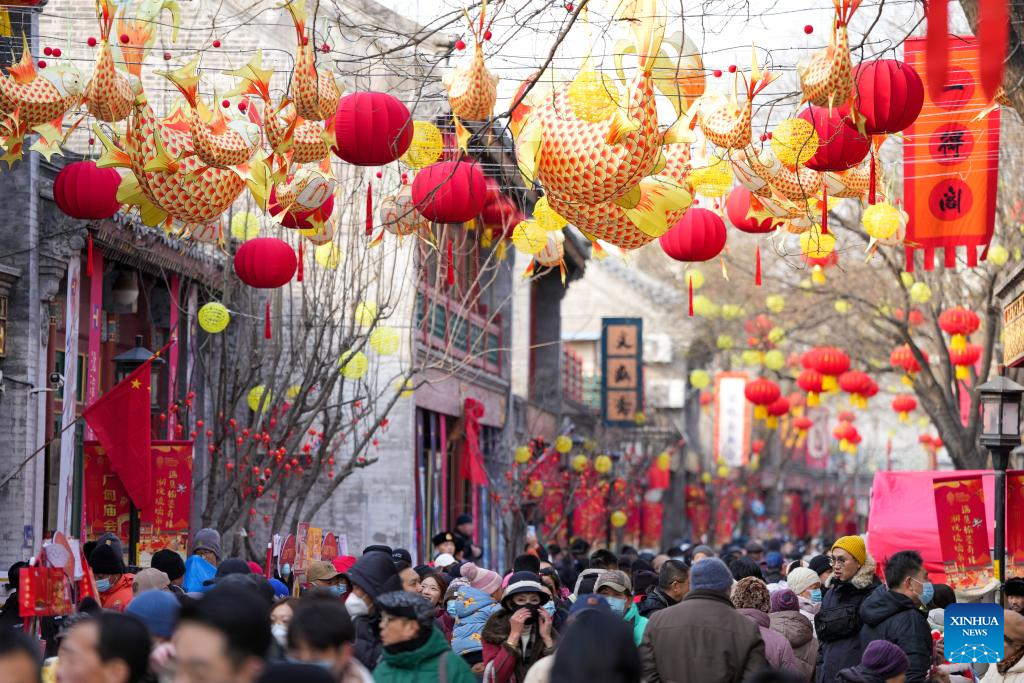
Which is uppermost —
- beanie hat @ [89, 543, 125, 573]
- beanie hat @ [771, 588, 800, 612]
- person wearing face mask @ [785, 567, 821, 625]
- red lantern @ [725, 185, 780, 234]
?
red lantern @ [725, 185, 780, 234]

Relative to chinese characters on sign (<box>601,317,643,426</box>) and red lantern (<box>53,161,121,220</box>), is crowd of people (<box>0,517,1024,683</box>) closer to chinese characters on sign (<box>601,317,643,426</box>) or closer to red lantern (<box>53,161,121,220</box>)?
red lantern (<box>53,161,121,220</box>)

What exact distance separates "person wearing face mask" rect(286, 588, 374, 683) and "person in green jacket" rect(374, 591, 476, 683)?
108 centimetres

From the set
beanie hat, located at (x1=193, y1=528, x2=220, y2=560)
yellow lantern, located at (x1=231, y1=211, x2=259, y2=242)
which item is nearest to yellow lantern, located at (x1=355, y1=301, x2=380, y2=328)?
yellow lantern, located at (x1=231, y1=211, x2=259, y2=242)

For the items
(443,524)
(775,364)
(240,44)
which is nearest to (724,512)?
(775,364)

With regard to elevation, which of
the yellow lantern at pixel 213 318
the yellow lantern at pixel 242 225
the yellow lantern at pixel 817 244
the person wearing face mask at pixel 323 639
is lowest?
the person wearing face mask at pixel 323 639

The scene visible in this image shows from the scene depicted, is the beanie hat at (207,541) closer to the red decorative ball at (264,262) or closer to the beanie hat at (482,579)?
the red decorative ball at (264,262)

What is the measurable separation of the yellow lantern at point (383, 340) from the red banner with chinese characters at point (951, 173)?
6.07 m

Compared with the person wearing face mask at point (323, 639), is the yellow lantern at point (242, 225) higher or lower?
higher

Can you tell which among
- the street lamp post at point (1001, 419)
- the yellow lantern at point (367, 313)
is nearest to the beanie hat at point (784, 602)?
the street lamp post at point (1001, 419)

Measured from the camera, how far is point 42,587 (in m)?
8.77

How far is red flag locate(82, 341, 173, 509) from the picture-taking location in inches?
518

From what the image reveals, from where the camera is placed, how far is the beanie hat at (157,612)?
6051mm

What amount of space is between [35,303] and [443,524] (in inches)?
460

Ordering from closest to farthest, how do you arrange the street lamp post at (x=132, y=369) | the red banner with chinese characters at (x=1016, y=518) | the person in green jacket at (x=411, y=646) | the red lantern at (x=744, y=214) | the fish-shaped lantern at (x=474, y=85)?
1. the person in green jacket at (x=411, y=646)
2. the fish-shaped lantern at (x=474, y=85)
3. the red lantern at (x=744, y=214)
4. the street lamp post at (x=132, y=369)
5. the red banner with chinese characters at (x=1016, y=518)
